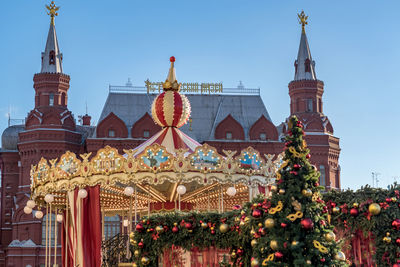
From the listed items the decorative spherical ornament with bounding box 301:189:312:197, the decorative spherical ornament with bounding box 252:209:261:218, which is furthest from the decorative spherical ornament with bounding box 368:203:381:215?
the decorative spherical ornament with bounding box 252:209:261:218

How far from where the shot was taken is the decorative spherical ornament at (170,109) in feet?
65.1

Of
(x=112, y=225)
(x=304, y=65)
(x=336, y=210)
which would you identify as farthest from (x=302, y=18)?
(x=336, y=210)

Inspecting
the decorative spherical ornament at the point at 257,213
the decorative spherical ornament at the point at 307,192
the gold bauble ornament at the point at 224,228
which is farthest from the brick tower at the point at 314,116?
the decorative spherical ornament at the point at 307,192

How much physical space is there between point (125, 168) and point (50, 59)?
32321 millimetres

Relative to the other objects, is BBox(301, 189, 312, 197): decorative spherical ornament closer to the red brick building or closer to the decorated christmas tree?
the decorated christmas tree

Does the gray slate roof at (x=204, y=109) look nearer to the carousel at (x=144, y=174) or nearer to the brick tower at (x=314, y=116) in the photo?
the brick tower at (x=314, y=116)

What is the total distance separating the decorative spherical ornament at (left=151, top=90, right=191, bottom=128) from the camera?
19828 mm

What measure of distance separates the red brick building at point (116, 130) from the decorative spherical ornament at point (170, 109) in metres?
25.1

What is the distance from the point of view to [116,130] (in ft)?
150

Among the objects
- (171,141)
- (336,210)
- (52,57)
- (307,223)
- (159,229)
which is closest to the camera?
(307,223)

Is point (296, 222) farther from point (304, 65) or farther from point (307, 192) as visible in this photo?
point (304, 65)

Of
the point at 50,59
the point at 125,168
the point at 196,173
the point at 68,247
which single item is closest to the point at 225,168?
the point at 196,173

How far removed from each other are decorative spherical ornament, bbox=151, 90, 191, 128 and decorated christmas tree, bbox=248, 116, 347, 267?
8.34 meters

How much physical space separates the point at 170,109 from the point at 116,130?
2652 centimetres
